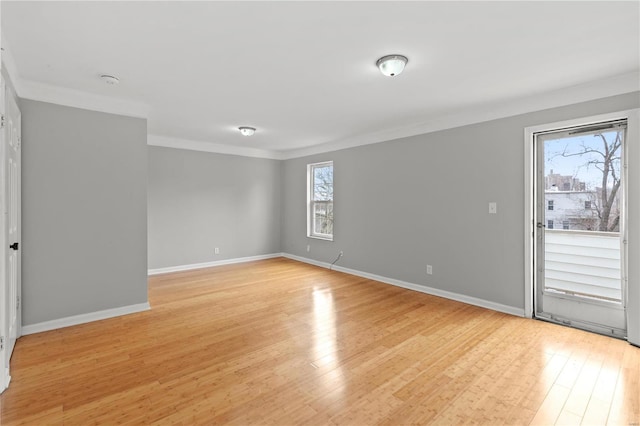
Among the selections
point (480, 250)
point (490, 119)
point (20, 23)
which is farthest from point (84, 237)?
point (490, 119)

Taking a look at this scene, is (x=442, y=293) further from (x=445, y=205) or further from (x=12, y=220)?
(x=12, y=220)

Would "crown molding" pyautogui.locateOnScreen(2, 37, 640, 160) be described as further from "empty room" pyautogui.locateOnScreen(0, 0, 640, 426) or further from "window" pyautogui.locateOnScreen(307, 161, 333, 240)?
"window" pyautogui.locateOnScreen(307, 161, 333, 240)

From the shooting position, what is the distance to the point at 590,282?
10.1 feet

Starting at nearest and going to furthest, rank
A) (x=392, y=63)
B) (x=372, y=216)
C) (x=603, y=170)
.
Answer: (x=392, y=63) < (x=603, y=170) < (x=372, y=216)

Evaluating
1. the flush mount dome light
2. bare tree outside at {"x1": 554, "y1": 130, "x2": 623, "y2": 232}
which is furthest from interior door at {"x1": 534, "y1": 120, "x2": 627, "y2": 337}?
the flush mount dome light

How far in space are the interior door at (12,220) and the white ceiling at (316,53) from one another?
0.49m

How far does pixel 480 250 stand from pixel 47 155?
495 centimetres

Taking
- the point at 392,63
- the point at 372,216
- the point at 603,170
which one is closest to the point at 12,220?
the point at 392,63

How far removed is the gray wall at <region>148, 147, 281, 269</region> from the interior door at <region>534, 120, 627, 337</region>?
5068mm

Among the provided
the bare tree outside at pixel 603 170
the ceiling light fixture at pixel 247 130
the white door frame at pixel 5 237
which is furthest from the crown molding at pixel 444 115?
the ceiling light fixture at pixel 247 130

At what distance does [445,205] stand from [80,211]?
173 inches

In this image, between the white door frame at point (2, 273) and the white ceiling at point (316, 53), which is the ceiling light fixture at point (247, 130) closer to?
the white ceiling at point (316, 53)

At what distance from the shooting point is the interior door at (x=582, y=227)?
2.95 metres

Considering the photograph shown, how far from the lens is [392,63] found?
8.05ft
